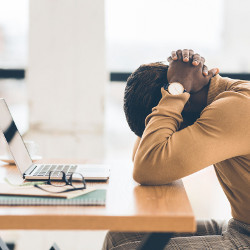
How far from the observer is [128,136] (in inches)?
112

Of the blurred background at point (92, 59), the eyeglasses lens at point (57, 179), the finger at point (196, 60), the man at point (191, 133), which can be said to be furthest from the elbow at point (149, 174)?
the blurred background at point (92, 59)

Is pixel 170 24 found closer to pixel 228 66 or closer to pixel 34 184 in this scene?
pixel 228 66

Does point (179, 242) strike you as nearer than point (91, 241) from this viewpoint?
Yes

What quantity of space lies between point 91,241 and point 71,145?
0.63 metres

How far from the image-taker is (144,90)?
4.88 feet

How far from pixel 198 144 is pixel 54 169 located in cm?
61

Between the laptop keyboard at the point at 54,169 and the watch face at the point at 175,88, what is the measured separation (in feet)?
1.55

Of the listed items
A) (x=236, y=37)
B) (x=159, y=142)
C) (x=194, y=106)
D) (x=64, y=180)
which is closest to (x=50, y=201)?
(x=64, y=180)

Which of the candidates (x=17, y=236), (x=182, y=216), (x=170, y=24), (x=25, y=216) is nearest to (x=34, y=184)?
(x=25, y=216)

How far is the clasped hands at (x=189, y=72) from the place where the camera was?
145 centimetres

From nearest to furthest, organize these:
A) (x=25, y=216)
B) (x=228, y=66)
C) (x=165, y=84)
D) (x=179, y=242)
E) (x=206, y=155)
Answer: (x=25, y=216) < (x=206, y=155) < (x=179, y=242) < (x=165, y=84) < (x=228, y=66)

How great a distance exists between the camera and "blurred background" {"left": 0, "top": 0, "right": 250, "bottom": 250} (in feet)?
8.43

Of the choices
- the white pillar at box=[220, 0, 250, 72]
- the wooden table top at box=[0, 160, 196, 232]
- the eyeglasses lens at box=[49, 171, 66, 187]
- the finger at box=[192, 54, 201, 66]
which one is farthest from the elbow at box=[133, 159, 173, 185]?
the white pillar at box=[220, 0, 250, 72]

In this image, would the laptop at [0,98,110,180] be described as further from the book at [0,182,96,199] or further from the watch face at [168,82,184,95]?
the watch face at [168,82,184,95]
